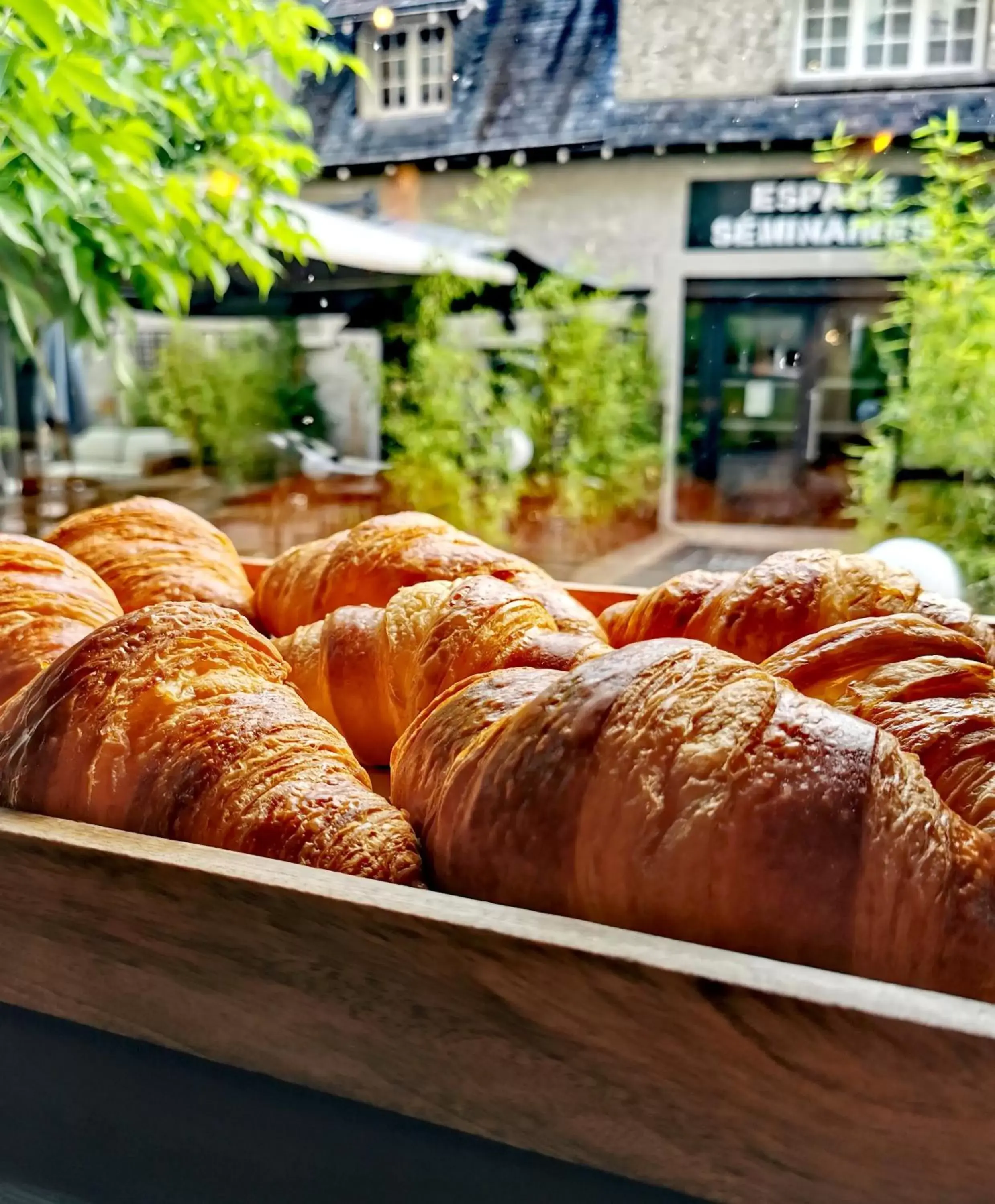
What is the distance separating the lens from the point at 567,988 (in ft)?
1.46

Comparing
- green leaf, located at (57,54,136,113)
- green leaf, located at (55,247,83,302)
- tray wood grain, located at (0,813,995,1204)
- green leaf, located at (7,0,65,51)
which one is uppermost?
green leaf, located at (7,0,65,51)

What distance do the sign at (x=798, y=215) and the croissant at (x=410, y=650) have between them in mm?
1799

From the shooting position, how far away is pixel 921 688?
617 mm

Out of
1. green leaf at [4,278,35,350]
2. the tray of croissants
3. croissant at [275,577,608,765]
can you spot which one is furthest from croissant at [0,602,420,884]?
green leaf at [4,278,35,350]

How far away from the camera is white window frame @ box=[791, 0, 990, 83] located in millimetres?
1932

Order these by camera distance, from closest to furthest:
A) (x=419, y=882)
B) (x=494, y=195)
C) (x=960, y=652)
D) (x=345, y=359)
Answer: (x=419, y=882) → (x=960, y=652) → (x=494, y=195) → (x=345, y=359)

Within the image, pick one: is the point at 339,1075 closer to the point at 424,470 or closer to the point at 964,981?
the point at 964,981

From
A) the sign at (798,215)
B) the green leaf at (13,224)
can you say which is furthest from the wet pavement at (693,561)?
the green leaf at (13,224)

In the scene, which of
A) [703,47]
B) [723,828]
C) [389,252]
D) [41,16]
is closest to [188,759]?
[723,828]

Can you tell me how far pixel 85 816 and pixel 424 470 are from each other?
2310mm

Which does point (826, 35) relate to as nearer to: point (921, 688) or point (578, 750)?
point (921, 688)

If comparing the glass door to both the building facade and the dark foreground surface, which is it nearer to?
the building facade

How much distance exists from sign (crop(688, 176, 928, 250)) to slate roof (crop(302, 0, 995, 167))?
13 centimetres

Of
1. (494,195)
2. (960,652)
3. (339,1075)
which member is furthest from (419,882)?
→ (494,195)
